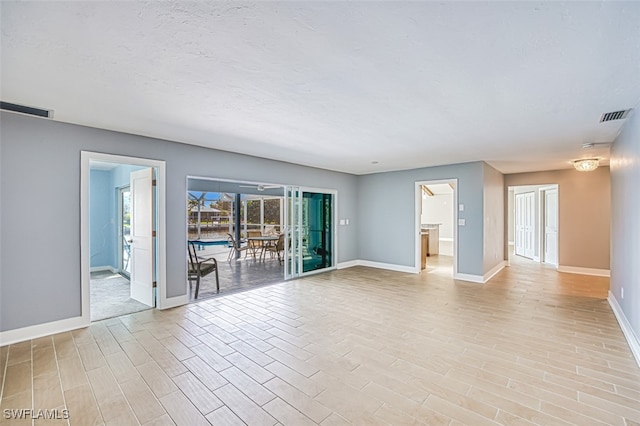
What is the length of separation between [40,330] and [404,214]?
21.9ft

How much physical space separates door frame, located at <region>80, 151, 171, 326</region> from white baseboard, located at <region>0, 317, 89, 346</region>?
0.23 ft

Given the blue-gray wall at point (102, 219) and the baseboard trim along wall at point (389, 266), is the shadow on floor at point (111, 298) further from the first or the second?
the baseboard trim along wall at point (389, 266)

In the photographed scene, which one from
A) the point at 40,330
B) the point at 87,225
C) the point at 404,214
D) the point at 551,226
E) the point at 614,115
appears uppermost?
the point at 614,115

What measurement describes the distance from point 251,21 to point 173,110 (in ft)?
6.01

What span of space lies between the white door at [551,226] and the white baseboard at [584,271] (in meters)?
0.36

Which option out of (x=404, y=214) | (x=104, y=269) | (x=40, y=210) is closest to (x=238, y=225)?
(x=104, y=269)

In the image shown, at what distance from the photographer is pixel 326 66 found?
7.04ft

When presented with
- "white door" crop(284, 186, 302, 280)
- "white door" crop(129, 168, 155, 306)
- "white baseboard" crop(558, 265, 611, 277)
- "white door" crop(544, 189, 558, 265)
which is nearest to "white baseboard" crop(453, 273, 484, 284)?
"white baseboard" crop(558, 265, 611, 277)

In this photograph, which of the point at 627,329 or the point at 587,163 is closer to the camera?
the point at 627,329

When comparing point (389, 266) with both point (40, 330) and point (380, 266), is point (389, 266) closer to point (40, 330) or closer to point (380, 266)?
point (380, 266)

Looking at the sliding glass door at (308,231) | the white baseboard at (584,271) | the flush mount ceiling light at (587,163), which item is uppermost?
the flush mount ceiling light at (587,163)

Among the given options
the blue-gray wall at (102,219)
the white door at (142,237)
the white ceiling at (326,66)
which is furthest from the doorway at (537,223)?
the blue-gray wall at (102,219)

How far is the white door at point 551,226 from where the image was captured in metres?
7.29

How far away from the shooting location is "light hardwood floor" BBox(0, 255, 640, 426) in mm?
2031
